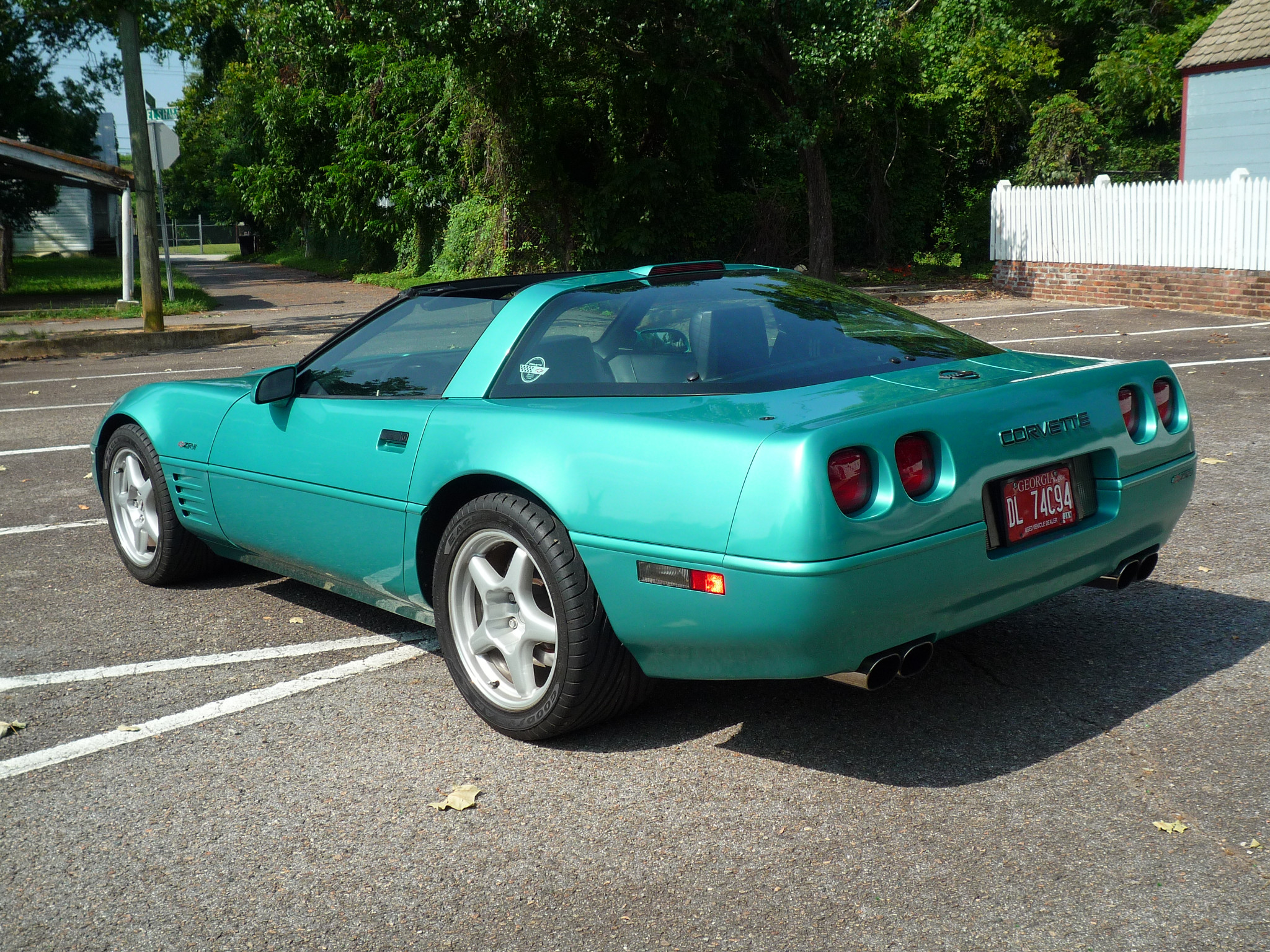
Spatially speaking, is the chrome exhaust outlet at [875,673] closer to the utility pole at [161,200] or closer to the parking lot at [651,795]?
the parking lot at [651,795]

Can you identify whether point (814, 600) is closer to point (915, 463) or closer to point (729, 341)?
point (915, 463)

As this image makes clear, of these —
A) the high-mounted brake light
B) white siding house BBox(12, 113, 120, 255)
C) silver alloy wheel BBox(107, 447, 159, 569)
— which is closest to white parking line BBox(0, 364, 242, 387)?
silver alloy wheel BBox(107, 447, 159, 569)

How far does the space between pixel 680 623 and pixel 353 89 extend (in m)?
28.7

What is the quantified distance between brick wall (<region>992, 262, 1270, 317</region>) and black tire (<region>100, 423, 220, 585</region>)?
13.8 metres

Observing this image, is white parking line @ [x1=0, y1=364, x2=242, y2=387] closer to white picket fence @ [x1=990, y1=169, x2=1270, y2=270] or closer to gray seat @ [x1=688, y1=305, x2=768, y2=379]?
gray seat @ [x1=688, y1=305, x2=768, y2=379]

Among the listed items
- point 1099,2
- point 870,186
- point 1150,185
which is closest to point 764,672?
point 1150,185

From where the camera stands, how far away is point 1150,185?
16.5 metres

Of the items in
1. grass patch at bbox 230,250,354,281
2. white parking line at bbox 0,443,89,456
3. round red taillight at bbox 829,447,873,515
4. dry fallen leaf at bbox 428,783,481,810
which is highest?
grass patch at bbox 230,250,354,281

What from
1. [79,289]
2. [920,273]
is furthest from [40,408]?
[920,273]

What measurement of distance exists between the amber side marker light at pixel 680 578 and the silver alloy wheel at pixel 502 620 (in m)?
0.38

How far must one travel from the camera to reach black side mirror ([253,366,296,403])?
424 centimetres

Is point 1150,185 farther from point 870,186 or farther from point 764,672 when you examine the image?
point 764,672

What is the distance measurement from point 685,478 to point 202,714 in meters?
1.83

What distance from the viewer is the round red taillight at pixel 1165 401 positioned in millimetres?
3801
